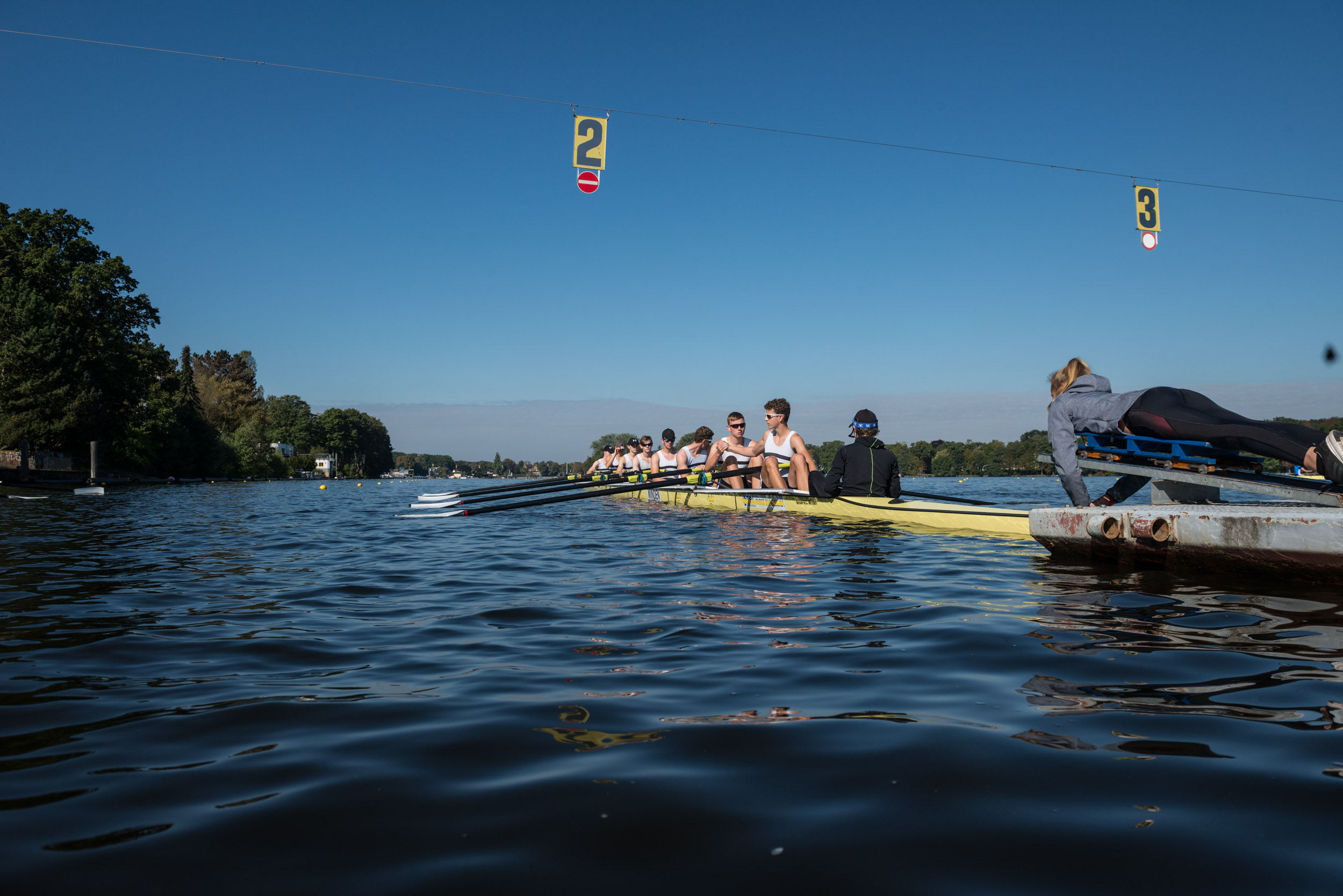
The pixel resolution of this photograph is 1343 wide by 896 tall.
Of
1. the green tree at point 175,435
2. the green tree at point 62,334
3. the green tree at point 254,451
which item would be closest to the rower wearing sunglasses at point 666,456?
the green tree at point 62,334

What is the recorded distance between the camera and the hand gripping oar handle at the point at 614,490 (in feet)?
35.6

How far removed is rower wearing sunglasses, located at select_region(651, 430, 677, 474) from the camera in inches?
701

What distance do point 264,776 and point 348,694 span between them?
0.88 metres

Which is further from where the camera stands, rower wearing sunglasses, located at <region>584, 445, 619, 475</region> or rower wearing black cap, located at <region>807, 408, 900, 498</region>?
rower wearing sunglasses, located at <region>584, 445, 619, 475</region>

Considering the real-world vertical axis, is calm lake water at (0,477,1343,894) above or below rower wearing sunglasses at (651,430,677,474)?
below

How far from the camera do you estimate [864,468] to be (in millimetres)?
10336

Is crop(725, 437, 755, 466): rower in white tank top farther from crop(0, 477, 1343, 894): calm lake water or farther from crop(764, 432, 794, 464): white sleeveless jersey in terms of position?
crop(0, 477, 1343, 894): calm lake water

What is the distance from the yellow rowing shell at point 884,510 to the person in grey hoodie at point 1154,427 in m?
0.78

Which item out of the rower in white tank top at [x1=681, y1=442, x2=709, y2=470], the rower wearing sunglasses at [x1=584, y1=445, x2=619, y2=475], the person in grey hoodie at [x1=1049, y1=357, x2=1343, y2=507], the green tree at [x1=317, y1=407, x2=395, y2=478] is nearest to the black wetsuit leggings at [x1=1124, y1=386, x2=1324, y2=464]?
the person in grey hoodie at [x1=1049, y1=357, x2=1343, y2=507]

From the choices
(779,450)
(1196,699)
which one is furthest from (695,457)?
(1196,699)

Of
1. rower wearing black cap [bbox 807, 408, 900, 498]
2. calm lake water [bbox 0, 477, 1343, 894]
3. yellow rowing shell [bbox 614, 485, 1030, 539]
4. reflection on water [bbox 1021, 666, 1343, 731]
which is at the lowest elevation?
calm lake water [bbox 0, 477, 1343, 894]

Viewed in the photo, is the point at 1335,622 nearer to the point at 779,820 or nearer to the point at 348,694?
the point at 779,820

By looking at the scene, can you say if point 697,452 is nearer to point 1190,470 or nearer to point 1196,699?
point 1190,470

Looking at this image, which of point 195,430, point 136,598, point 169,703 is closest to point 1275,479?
point 169,703
